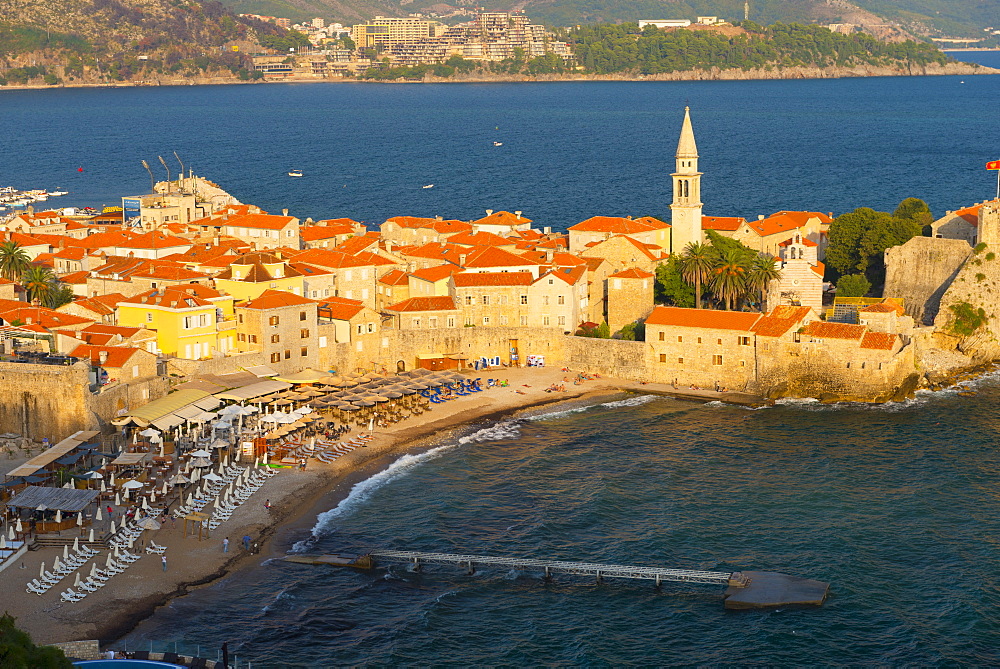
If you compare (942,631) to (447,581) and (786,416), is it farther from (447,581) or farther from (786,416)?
(786,416)

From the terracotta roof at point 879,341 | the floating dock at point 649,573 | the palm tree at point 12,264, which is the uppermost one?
the palm tree at point 12,264

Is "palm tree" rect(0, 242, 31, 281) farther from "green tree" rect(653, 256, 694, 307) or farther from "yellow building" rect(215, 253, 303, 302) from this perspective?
"green tree" rect(653, 256, 694, 307)

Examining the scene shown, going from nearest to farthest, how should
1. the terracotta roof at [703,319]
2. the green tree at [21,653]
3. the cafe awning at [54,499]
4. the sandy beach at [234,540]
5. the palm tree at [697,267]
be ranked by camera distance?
the green tree at [21,653]
the sandy beach at [234,540]
the cafe awning at [54,499]
the terracotta roof at [703,319]
the palm tree at [697,267]

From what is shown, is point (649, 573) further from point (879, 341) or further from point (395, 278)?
point (395, 278)

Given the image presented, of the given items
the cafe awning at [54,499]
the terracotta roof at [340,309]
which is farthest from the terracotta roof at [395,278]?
the cafe awning at [54,499]

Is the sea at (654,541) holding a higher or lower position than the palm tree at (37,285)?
lower

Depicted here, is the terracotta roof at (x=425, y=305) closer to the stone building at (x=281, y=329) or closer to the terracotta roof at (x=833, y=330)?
the stone building at (x=281, y=329)
